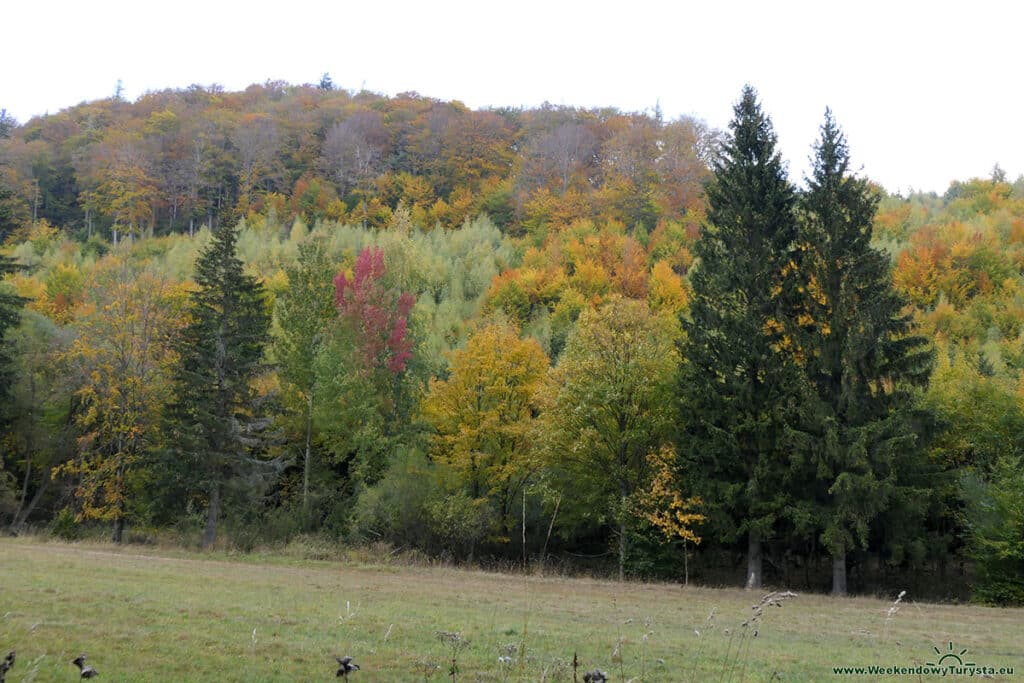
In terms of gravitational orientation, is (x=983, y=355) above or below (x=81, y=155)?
below

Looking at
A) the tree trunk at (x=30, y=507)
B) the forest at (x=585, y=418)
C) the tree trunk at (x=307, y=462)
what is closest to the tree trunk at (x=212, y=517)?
the forest at (x=585, y=418)

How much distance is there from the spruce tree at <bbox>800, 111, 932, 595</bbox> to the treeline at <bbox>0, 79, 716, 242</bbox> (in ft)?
168

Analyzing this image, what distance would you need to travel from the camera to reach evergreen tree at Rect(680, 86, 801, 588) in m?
29.2

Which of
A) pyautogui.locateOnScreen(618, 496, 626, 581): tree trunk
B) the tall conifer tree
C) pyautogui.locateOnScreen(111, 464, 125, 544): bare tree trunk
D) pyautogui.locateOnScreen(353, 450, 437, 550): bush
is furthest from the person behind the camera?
the tall conifer tree

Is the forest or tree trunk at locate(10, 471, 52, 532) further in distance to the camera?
tree trunk at locate(10, 471, 52, 532)

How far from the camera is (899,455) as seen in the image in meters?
28.9

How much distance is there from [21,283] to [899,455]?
57174 millimetres

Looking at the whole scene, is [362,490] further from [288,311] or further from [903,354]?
[903,354]

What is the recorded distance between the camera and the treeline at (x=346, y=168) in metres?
86.6

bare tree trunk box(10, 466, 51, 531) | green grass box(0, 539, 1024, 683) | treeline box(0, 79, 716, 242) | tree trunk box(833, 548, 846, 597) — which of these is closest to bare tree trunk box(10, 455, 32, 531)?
bare tree trunk box(10, 466, 51, 531)

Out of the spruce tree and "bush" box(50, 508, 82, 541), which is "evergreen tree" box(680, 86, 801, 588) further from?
"bush" box(50, 508, 82, 541)

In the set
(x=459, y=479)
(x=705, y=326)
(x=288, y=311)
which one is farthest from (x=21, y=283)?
(x=705, y=326)

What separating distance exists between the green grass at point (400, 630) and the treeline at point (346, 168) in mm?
65835

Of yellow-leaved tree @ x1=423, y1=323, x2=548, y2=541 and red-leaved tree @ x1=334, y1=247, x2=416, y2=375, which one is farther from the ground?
red-leaved tree @ x1=334, y1=247, x2=416, y2=375
